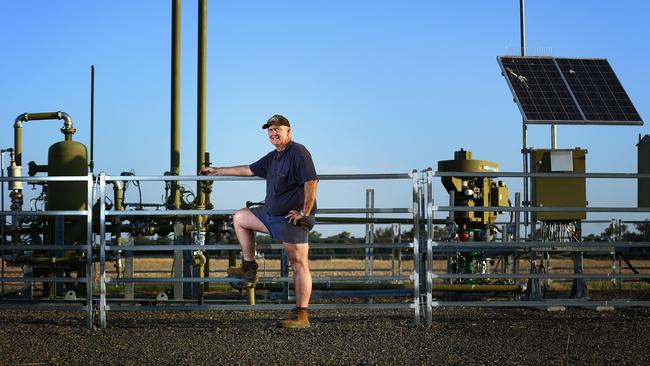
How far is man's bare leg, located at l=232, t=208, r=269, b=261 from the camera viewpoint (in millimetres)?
8695

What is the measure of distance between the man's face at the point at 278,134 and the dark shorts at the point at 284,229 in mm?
659

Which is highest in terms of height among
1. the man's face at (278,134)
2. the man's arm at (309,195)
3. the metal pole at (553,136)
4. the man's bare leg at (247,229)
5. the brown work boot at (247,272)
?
the metal pole at (553,136)

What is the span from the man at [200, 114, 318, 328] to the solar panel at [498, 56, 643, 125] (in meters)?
5.27

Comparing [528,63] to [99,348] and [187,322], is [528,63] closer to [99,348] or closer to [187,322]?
[187,322]

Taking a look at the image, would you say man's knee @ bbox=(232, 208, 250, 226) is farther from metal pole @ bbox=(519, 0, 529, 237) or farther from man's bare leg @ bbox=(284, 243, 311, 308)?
metal pole @ bbox=(519, 0, 529, 237)

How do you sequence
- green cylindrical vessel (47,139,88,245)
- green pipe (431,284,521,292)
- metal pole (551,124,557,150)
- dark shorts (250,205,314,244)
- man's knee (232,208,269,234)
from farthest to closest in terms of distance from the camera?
metal pole (551,124,557,150) < green cylindrical vessel (47,139,88,245) < green pipe (431,284,521,292) < man's knee (232,208,269,234) < dark shorts (250,205,314,244)

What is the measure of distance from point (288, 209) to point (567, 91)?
674 cm

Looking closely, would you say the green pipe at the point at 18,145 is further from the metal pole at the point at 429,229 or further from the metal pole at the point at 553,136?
the metal pole at the point at 553,136

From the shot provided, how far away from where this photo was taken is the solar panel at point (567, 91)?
13.1 meters

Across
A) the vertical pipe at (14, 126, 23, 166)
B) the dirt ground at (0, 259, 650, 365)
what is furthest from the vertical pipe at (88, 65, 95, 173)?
the dirt ground at (0, 259, 650, 365)

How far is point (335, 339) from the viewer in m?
8.09

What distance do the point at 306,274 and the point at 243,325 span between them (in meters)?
1.18

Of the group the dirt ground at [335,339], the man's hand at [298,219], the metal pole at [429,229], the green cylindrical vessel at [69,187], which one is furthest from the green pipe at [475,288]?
the green cylindrical vessel at [69,187]

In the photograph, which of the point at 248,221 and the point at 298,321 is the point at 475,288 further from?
the point at 248,221
